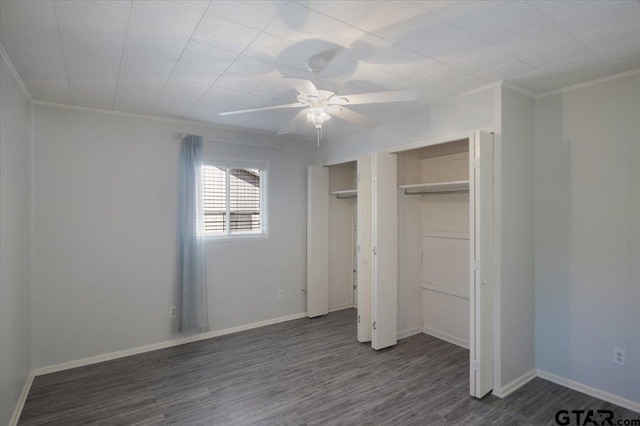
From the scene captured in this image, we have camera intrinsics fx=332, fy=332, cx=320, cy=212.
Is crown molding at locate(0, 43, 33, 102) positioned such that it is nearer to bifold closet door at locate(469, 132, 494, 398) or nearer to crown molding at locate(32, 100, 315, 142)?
crown molding at locate(32, 100, 315, 142)

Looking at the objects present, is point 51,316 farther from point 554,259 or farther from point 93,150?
point 554,259

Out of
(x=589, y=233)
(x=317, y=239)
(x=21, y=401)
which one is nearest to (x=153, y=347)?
(x=21, y=401)

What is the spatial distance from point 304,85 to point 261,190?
2.80 meters

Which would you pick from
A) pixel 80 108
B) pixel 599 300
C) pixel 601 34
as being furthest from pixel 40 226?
pixel 599 300

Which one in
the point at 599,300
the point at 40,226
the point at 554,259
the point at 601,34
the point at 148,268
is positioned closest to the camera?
the point at 601,34

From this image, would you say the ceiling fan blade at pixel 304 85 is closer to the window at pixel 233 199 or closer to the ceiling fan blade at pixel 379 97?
the ceiling fan blade at pixel 379 97

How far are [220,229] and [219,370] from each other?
1698mm

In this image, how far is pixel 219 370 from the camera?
10.8 feet

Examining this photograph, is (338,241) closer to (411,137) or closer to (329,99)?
(411,137)

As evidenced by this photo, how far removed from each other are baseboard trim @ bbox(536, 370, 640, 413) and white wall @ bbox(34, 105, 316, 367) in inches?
133

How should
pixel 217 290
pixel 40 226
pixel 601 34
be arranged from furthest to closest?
pixel 217 290
pixel 40 226
pixel 601 34

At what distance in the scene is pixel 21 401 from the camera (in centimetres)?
266

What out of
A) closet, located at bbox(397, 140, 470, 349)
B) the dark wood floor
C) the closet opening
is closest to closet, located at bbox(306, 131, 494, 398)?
closet, located at bbox(397, 140, 470, 349)

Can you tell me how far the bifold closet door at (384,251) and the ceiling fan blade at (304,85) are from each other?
67.7 inches
